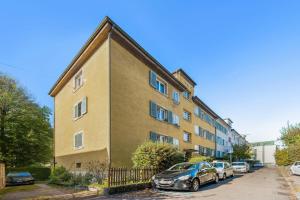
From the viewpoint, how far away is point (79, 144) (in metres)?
20.7

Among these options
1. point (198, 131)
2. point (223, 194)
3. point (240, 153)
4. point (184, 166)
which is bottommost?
point (240, 153)

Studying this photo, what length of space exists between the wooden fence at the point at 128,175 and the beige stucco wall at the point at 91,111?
9.48 ft

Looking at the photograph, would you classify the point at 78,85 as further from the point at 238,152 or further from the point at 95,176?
the point at 238,152

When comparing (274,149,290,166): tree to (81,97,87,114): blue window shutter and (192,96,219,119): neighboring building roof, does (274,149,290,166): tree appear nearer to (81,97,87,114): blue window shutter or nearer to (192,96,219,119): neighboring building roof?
(192,96,219,119): neighboring building roof

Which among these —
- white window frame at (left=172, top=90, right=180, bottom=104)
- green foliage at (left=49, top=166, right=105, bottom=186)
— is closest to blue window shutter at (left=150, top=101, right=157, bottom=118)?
white window frame at (left=172, top=90, right=180, bottom=104)

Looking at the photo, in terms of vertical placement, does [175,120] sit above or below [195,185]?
above

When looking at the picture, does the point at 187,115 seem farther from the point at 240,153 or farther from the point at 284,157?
the point at 240,153

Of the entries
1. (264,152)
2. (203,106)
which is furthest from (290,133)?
(264,152)

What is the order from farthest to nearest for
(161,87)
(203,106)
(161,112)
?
(203,106)
(161,87)
(161,112)

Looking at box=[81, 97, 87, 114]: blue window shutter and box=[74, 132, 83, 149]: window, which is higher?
box=[81, 97, 87, 114]: blue window shutter

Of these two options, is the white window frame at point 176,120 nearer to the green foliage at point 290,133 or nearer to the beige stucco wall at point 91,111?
the beige stucco wall at point 91,111

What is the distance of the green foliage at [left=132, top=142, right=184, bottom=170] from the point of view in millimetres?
16062

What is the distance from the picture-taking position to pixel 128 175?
46.5 feet

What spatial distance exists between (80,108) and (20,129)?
54.3 feet
